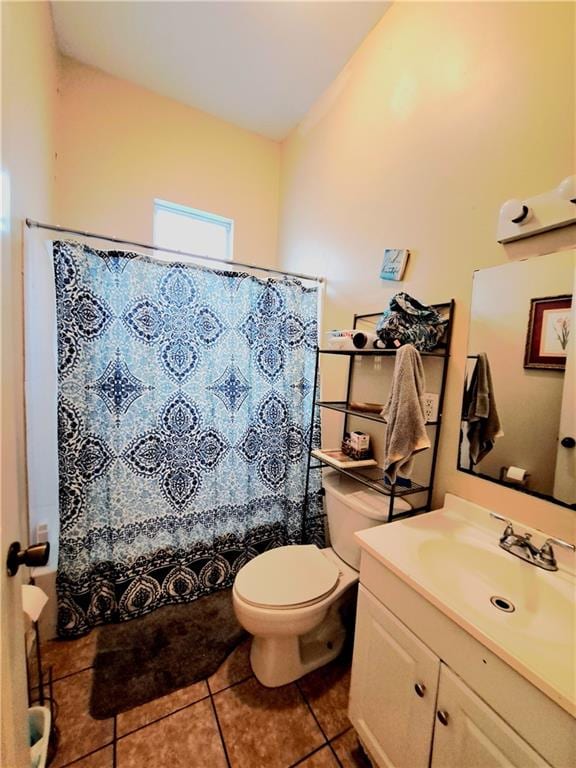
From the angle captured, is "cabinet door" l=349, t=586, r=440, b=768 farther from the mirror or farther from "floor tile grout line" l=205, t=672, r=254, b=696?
the mirror

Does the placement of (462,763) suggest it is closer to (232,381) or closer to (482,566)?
(482,566)

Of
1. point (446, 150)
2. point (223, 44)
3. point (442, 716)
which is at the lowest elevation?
point (442, 716)

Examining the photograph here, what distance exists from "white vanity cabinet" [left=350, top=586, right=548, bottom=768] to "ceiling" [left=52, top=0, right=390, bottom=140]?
2564 millimetres

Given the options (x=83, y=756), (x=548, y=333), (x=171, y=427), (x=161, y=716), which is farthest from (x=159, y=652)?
(x=548, y=333)

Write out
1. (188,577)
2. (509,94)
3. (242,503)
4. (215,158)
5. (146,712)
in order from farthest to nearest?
(215,158) → (242,503) → (188,577) → (146,712) → (509,94)

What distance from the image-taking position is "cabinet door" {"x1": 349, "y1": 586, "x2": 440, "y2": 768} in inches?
33.4

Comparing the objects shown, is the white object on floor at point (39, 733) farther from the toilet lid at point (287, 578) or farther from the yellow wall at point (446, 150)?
the yellow wall at point (446, 150)

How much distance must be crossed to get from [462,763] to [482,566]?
46 cm

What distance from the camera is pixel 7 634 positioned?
1.91ft

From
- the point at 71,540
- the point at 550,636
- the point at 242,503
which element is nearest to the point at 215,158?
the point at 242,503

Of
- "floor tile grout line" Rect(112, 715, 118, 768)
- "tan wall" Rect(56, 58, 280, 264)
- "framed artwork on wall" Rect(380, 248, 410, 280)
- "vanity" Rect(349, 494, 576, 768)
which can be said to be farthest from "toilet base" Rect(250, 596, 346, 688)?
"tan wall" Rect(56, 58, 280, 264)

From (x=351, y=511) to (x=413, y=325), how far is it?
0.85 m

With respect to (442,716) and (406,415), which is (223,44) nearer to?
(406,415)

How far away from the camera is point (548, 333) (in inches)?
40.9
